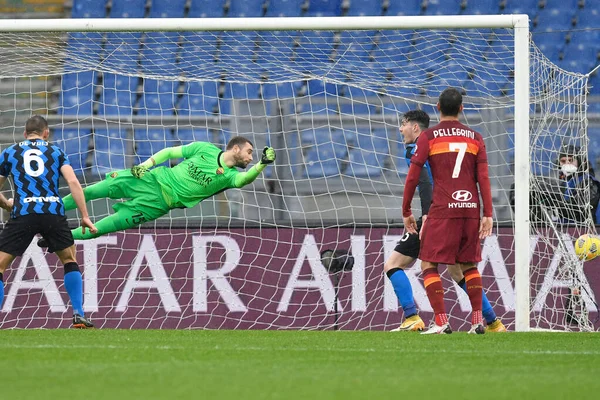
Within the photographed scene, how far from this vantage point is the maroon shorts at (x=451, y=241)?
6.84 m

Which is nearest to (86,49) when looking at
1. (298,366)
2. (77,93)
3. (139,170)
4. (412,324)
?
(77,93)

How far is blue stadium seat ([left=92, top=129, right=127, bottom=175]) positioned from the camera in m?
10.4

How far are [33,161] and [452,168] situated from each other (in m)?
2.92

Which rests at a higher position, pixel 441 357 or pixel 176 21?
pixel 176 21

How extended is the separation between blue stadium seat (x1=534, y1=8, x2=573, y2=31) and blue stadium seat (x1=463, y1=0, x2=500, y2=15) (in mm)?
569

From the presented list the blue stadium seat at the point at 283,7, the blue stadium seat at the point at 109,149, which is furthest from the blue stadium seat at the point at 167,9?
the blue stadium seat at the point at 109,149

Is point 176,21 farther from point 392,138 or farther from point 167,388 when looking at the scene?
point 167,388

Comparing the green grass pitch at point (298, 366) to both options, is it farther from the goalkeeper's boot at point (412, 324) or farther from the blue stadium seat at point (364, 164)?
the blue stadium seat at point (364, 164)

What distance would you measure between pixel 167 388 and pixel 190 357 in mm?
1284

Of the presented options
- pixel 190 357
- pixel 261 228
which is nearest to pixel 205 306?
pixel 261 228

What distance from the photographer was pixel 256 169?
8.13 meters

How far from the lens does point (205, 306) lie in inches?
371

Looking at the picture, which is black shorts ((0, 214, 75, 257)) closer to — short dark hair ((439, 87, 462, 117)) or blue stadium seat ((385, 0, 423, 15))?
short dark hair ((439, 87, 462, 117))

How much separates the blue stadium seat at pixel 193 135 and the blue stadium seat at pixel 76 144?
0.93m
